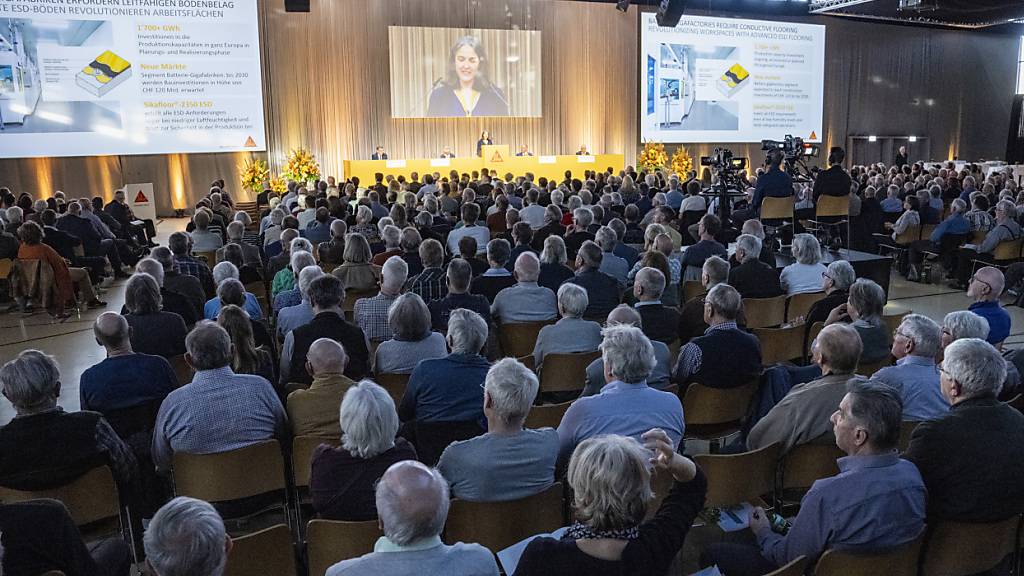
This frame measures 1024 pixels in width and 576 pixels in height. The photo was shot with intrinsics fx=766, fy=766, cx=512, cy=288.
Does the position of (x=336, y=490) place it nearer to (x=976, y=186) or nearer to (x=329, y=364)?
(x=329, y=364)

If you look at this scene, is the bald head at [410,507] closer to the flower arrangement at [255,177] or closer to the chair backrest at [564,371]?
the chair backrest at [564,371]

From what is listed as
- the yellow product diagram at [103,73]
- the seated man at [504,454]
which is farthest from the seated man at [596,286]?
the yellow product diagram at [103,73]

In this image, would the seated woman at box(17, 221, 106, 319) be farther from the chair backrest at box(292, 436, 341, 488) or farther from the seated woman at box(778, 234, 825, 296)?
the seated woman at box(778, 234, 825, 296)

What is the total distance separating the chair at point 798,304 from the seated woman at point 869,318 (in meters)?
1.54

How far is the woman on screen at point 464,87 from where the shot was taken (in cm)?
1927

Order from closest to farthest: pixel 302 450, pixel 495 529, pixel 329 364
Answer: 1. pixel 495 529
2. pixel 302 450
3. pixel 329 364

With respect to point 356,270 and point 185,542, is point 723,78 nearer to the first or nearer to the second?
point 356,270

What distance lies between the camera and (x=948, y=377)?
2.87 m

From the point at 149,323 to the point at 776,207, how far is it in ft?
23.1

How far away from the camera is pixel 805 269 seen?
20.0ft

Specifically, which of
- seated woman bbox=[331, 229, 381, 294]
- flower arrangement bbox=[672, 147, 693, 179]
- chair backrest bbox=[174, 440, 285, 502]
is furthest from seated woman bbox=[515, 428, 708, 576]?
flower arrangement bbox=[672, 147, 693, 179]

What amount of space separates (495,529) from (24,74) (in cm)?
1621

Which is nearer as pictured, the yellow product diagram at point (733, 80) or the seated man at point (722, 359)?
the seated man at point (722, 359)

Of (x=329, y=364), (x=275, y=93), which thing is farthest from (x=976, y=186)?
(x=275, y=93)
